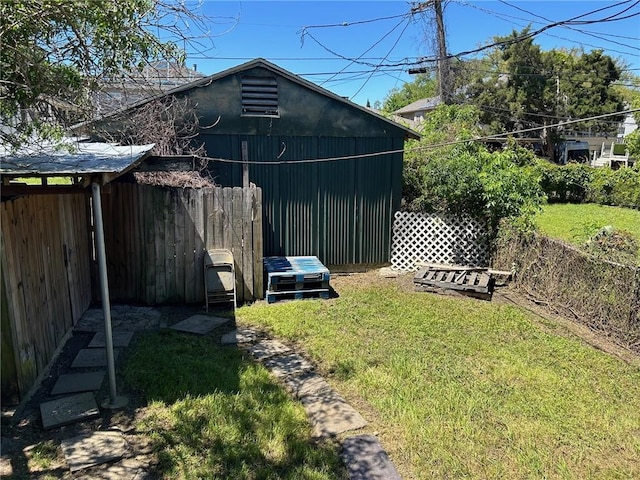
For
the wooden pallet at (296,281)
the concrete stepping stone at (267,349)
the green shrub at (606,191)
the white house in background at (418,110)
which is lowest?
the concrete stepping stone at (267,349)

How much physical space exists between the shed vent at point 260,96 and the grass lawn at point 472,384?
3.63m

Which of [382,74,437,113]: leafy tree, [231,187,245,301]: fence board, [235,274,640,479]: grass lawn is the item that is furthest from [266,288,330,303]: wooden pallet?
[382,74,437,113]: leafy tree

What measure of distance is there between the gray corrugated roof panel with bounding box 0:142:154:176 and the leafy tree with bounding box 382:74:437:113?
52.0 metres

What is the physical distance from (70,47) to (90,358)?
122 inches

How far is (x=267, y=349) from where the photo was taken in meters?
5.47

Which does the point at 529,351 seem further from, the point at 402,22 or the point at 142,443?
the point at 402,22

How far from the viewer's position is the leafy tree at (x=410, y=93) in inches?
2148

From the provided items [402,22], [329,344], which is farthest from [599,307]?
[402,22]

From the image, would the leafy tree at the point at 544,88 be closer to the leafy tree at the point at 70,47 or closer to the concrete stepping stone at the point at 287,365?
the concrete stepping stone at the point at 287,365

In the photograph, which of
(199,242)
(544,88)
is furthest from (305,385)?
(544,88)

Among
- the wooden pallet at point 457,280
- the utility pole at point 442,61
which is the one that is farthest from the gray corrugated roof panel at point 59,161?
the utility pole at point 442,61

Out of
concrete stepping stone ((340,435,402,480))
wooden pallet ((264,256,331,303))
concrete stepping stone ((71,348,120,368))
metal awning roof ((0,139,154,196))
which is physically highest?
metal awning roof ((0,139,154,196))

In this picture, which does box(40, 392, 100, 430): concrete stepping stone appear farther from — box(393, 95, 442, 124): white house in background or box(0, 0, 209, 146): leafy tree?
box(393, 95, 442, 124): white house in background

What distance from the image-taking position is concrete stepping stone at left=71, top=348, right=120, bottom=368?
187 inches
